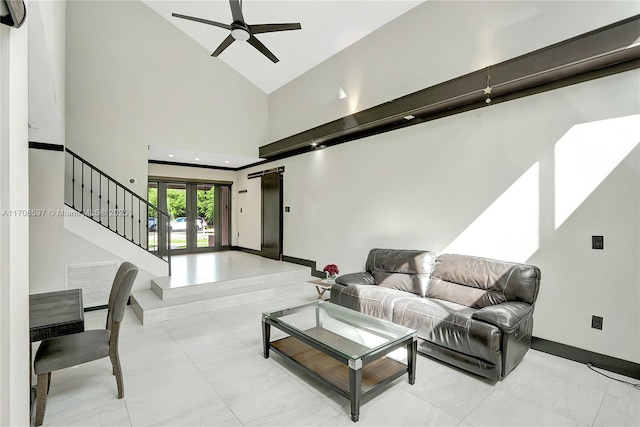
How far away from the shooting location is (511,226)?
11.9 ft

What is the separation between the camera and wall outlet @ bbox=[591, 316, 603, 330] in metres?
3.01

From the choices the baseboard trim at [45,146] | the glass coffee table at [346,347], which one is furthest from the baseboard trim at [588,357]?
the baseboard trim at [45,146]

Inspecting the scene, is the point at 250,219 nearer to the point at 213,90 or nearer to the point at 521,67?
the point at 213,90

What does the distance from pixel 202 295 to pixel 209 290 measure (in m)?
0.21

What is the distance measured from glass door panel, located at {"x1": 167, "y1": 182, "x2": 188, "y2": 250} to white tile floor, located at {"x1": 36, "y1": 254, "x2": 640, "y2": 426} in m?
5.92

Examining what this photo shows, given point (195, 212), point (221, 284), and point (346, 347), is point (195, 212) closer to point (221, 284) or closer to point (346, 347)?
point (221, 284)

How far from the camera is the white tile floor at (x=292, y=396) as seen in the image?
2256mm

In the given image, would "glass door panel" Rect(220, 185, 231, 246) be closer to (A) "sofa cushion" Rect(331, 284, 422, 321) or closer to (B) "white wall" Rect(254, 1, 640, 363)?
(B) "white wall" Rect(254, 1, 640, 363)

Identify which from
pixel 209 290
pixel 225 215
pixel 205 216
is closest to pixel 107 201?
pixel 209 290

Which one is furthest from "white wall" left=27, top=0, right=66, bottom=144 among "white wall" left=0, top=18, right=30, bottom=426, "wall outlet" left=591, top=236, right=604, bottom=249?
"wall outlet" left=591, top=236, right=604, bottom=249

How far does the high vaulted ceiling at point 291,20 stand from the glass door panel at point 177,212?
12.2 ft

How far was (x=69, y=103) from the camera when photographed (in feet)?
17.6

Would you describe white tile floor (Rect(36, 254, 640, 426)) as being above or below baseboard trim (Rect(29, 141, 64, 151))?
below

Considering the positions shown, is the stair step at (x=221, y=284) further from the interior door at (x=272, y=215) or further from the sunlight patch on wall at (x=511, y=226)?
the sunlight patch on wall at (x=511, y=226)
